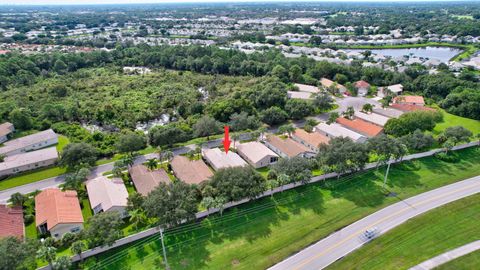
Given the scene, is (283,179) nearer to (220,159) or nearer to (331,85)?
(220,159)

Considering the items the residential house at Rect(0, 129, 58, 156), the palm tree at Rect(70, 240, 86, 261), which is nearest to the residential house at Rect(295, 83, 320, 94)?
the residential house at Rect(0, 129, 58, 156)

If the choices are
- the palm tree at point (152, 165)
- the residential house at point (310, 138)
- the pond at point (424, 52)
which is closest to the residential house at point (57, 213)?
the palm tree at point (152, 165)

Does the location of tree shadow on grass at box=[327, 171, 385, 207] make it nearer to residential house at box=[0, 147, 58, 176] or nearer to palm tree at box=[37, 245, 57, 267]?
palm tree at box=[37, 245, 57, 267]

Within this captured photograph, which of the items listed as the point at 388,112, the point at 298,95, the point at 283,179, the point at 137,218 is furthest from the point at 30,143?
the point at 388,112

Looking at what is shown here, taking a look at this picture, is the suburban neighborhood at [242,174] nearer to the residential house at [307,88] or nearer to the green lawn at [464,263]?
the green lawn at [464,263]

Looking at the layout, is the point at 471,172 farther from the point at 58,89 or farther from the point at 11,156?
the point at 58,89
